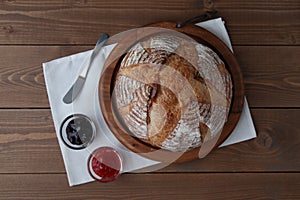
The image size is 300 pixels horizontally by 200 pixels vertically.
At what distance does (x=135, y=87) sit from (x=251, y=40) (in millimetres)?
338

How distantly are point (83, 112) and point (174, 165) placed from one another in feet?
0.77

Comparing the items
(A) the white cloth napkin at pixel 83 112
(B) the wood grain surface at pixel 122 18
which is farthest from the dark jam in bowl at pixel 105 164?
(B) the wood grain surface at pixel 122 18

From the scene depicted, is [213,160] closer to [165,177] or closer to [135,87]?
[165,177]

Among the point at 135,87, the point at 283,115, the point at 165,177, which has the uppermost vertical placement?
the point at 135,87

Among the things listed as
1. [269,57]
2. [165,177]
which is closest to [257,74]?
[269,57]

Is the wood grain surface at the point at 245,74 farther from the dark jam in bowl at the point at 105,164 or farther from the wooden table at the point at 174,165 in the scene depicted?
the dark jam in bowl at the point at 105,164

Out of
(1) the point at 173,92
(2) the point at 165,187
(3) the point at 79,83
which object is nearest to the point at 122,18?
(3) the point at 79,83

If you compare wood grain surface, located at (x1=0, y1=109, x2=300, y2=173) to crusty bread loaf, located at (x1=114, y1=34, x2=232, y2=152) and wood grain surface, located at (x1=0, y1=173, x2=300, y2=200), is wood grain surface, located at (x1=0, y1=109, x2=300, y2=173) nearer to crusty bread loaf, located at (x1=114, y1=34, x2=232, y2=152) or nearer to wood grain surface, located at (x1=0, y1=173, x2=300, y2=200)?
wood grain surface, located at (x1=0, y1=173, x2=300, y2=200)

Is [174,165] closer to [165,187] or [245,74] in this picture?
[165,187]

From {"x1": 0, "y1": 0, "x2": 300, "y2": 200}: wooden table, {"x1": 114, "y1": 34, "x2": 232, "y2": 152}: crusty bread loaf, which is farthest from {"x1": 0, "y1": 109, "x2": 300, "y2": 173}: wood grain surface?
{"x1": 114, "y1": 34, "x2": 232, "y2": 152}: crusty bread loaf

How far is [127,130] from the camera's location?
0.95 m

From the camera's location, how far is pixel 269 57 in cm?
102

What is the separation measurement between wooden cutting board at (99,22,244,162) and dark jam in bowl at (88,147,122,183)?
4 centimetres

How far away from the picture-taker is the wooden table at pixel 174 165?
99 centimetres
